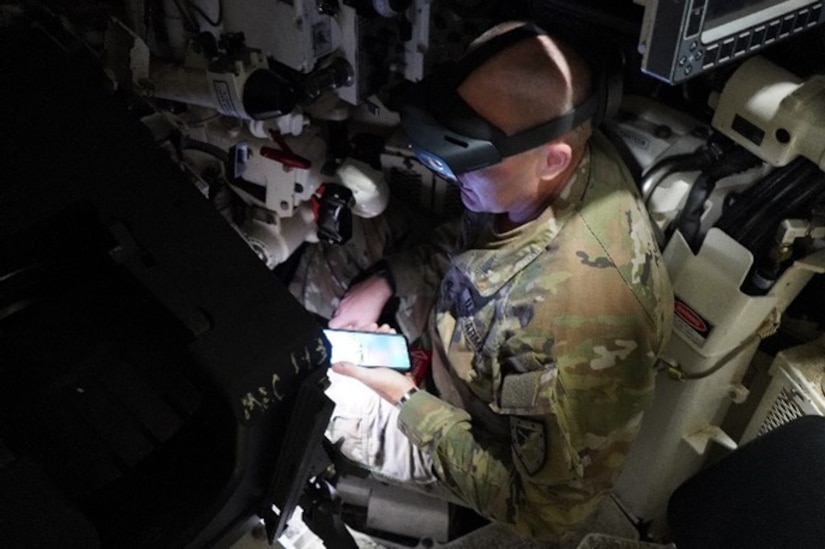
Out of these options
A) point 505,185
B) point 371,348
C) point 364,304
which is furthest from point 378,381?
point 505,185

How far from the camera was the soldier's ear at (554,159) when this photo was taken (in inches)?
54.8

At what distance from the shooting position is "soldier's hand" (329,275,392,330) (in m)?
1.90

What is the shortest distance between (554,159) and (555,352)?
1.13ft

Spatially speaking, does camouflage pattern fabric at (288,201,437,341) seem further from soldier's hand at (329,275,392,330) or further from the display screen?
the display screen

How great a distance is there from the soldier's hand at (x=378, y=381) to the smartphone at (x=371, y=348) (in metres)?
0.04

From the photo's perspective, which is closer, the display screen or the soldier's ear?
the display screen

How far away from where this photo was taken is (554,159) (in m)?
1.42

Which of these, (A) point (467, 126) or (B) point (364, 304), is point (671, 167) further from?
(B) point (364, 304)

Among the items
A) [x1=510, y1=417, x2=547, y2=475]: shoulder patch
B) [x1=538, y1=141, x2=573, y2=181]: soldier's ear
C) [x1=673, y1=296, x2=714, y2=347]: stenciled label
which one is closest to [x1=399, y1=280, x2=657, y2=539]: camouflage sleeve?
[x1=510, y1=417, x2=547, y2=475]: shoulder patch

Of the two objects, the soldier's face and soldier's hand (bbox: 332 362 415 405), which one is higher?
the soldier's face

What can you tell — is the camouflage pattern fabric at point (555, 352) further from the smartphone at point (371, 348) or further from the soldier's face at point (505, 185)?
the smartphone at point (371, 348)

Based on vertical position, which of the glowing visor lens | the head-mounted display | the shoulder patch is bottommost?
the shoulder patch

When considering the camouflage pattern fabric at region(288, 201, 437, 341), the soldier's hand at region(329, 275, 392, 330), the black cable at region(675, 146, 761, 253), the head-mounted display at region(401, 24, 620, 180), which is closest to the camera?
the head-mounted display at region(401, 24, 620, 180)

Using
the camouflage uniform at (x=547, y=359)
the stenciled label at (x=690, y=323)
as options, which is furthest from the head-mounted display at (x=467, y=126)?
the stenciled label at (x=690, y=323)
